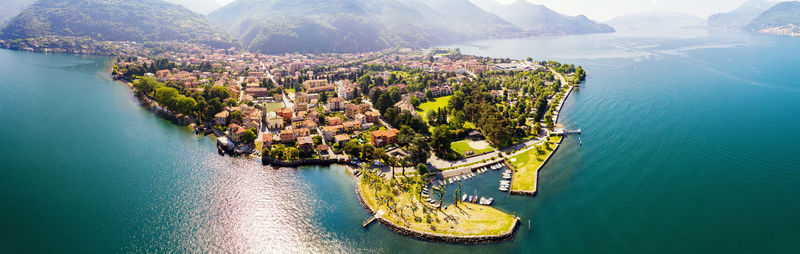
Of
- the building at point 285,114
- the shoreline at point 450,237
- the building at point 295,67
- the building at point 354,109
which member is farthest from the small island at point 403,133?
the building at point 295,67

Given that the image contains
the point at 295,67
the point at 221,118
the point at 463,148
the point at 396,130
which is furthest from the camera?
the point at 295,67

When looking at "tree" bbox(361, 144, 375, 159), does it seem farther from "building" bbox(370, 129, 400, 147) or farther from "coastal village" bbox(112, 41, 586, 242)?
"building" bbox(370, 129, 400, 147)

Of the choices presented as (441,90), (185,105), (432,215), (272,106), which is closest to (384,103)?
(272,106)

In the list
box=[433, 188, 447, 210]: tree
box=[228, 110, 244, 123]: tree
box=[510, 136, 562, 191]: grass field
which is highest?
box=[228, 110, 244, 123]: tree

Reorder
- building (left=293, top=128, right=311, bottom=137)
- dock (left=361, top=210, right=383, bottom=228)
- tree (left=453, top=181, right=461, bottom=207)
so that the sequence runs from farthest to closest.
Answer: building (left=293, top=128, right=311, bottom=137)
tree (left=453, top=181, right=461, bottom=207)
dock (left=361, top=210, right=383, bottom=228)

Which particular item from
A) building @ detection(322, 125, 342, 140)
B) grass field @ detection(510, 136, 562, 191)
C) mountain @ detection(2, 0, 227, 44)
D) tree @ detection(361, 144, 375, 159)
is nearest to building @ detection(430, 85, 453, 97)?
building @ detection(322, 125, 342, 140)

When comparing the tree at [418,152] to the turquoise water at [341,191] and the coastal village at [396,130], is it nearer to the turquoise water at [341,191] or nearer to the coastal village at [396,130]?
the coastal village at [396,130]

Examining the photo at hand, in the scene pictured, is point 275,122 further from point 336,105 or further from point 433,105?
point 433,105
